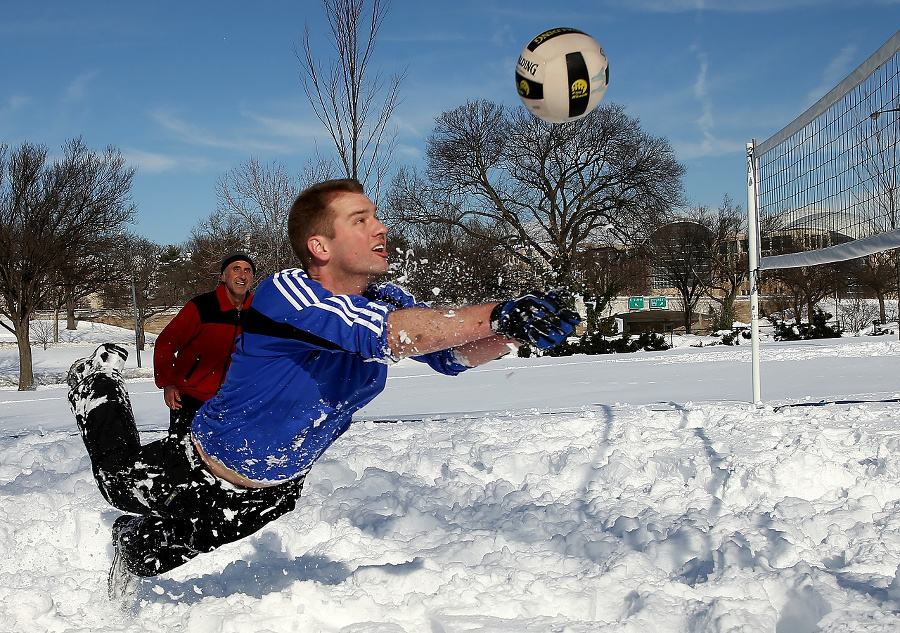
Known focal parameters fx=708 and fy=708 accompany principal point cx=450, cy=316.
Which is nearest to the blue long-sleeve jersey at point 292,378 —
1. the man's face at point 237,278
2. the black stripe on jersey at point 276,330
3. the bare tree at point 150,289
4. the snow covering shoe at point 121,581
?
the black stripe on jersey at point 276,330

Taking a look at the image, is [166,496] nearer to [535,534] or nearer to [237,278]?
[535,534]

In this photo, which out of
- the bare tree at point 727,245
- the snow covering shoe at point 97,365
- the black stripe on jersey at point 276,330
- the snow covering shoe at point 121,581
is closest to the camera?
the black stripe on jersey at point 276,330

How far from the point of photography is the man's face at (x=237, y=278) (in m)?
4.80

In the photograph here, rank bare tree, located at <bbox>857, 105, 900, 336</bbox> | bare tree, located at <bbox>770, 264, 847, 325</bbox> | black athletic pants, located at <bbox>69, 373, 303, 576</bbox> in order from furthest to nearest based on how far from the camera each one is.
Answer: bare tree, located at <bbox>770, 264, 847, 325</bbox> < bare tree, located at <bbox>857, 105, 900, 336</bbox> < black athletic pants, located at <bbox>69, 373, 303, 576</bbox>

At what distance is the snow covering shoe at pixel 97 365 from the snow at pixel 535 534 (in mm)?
899

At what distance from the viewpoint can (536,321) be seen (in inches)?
76.7

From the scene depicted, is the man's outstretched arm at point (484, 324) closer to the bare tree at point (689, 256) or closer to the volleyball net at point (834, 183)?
the volleyball net at point (834, 183)

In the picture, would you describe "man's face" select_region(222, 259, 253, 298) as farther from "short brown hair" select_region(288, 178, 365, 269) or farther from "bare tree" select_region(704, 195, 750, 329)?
"bare tree" select_region(704, 195, 750, 329)

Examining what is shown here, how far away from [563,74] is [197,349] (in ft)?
9.46

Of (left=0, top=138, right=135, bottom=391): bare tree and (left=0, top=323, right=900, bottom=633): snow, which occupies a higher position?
(left=0, top=138, right=135, bottom=391): bare tree

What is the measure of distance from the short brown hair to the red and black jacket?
2.27 m

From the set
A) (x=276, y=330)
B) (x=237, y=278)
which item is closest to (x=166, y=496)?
(x=276, y=330)

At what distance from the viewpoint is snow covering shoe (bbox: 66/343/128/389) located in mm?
3041

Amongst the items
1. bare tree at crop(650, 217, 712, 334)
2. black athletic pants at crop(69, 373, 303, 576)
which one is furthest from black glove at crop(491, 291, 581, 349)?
bare tree at crop(650, 217, 712, 334)
